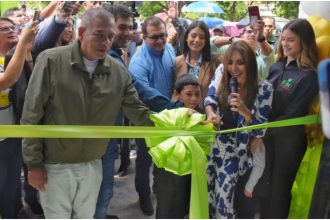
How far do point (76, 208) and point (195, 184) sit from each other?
67 cm

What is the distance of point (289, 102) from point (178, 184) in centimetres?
71

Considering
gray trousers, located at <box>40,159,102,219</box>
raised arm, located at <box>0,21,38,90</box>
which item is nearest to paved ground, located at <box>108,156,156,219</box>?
gray trousers, located at <box>40,159,102,219</box>

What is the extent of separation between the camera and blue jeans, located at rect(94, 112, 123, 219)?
2.12m

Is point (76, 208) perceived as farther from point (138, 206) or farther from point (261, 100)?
point (261, 100)

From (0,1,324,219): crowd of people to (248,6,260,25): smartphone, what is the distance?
35 mm

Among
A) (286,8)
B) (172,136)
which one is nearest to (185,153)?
(172,136)

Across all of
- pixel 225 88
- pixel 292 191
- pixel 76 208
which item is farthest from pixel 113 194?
pixel 292 191

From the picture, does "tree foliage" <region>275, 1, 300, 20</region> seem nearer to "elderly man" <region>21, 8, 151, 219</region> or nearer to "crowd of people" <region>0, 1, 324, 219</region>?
"crowd of people" <region>0, 1, 324, 219</region>

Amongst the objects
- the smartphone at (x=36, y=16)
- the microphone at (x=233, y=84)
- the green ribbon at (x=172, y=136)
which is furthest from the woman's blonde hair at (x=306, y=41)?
the smartphone at (x=36, y=16)

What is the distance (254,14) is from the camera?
2.17m

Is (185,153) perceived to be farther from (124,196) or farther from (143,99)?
(124,196)

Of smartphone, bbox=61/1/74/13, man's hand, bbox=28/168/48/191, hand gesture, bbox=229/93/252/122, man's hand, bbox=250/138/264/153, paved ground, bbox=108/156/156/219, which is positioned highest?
smartphone, bbox=61/1/74/13

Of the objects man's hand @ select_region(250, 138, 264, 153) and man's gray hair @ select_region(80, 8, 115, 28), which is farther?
man's hand @ select_region(250, 138, 264, 153)

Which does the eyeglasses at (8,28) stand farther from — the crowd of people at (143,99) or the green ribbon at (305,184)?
the green ribbon at (305,184)
